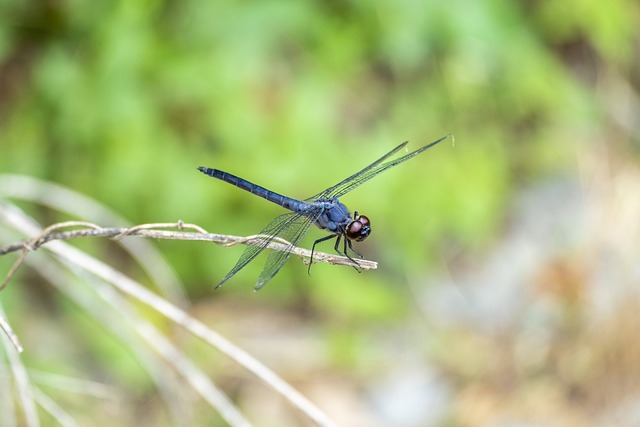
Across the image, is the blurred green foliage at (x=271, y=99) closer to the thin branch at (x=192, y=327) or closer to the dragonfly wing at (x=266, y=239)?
the dragonfly wing at (x=266, y=239)

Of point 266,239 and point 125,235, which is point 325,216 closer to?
point 266,239

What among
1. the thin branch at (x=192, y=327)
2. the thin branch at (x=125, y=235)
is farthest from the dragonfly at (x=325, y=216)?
the thin branch at (x=125, y=235)

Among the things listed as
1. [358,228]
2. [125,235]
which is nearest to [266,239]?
[125,235]

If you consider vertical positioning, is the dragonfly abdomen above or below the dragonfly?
above

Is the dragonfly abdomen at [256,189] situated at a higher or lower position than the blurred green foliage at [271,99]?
lower

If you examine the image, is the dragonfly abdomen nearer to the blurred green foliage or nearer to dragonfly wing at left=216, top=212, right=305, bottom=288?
dragonfly wing at left=216, top=212, right=305, bottom=288

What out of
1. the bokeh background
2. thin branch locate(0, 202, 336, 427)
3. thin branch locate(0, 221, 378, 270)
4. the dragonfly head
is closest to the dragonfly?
the dragonfly head
